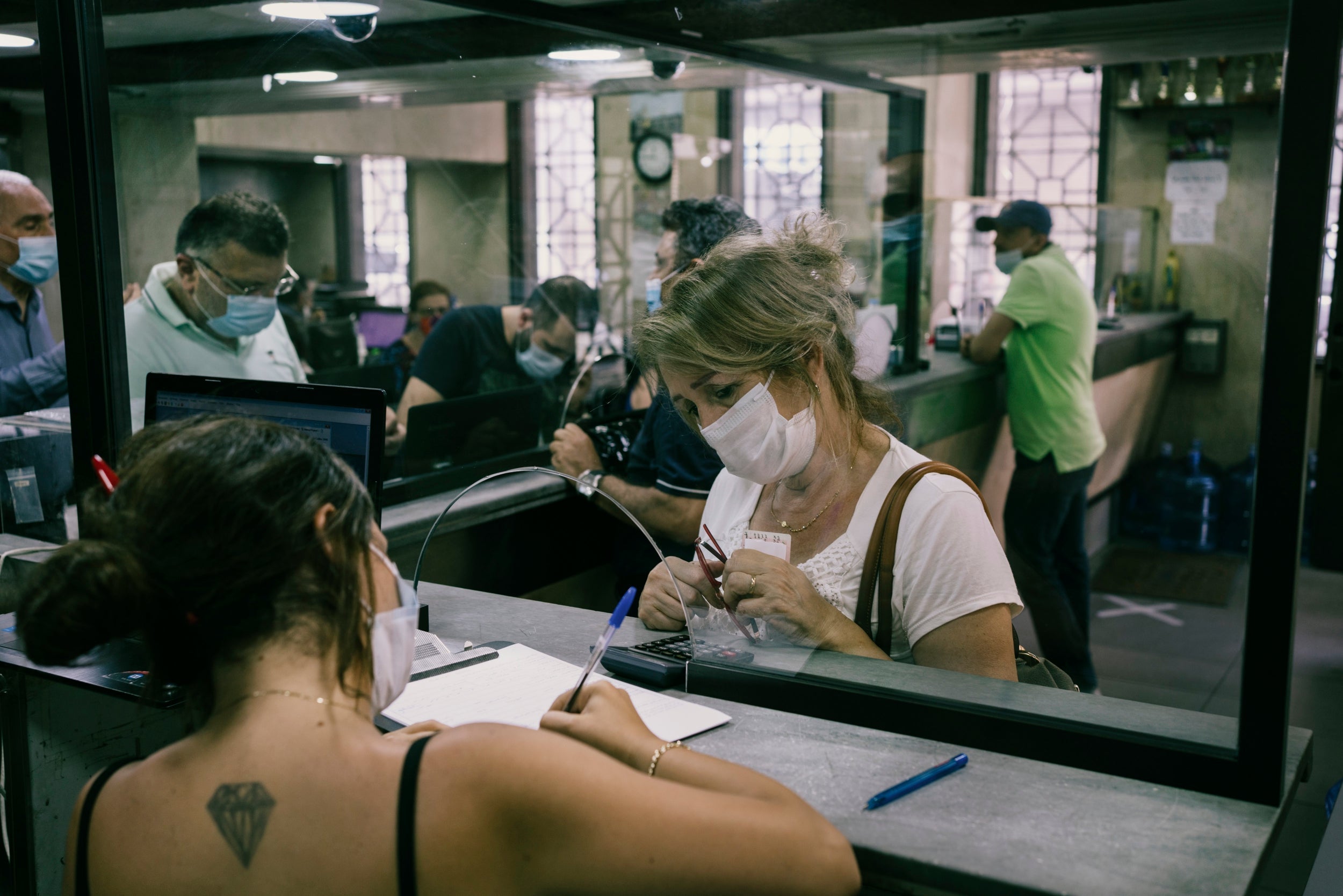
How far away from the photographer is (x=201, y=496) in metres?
0.92

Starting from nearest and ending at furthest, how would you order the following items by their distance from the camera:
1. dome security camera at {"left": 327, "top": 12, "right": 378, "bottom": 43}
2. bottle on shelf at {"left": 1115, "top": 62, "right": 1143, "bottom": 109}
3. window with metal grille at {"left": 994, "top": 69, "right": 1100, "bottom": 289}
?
1. dome security camera at {"left": 327, "top": 12, "right": 378, "bottom": 43}
2. bottle on shelf at {"left": 1115, "top": 62, "right": 1143, "bottom": 109}
3. window with metal grille at {"left": 994, "top": 69, "right": 1100, "bottom": 289}

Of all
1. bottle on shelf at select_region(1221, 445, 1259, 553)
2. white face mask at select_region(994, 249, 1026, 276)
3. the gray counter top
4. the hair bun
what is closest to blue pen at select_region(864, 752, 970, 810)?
the gray counter top

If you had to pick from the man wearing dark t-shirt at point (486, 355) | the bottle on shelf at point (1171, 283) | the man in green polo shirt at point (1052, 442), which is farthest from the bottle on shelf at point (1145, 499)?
the man wearing dark t-shirt at point (486, 355)

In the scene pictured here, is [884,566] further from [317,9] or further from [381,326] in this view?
[381,326]

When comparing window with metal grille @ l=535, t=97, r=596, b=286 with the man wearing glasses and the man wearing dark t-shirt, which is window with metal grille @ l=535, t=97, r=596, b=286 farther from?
the man wearing glasses

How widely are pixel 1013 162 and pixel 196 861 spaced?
6.65 metres

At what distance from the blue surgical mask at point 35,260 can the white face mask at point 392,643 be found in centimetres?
243

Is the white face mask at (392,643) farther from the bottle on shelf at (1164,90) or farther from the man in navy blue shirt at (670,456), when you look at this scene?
the bottle on shelf at (1164,90)

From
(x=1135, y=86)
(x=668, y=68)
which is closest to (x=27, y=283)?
(x=668, y=68)

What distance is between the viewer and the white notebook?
4.23 feet

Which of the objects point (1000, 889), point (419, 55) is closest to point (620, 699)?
point (1000, 889)

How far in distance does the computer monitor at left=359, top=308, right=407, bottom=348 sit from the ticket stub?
509 centimetres

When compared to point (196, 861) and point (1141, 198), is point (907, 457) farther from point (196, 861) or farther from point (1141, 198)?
point (1141, 198)

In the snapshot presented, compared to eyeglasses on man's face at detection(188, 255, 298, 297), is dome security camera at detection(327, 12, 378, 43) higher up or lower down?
higher up
